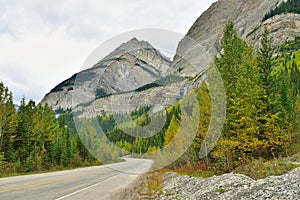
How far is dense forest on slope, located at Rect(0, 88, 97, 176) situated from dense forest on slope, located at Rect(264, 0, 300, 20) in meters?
179

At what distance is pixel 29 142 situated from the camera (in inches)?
1334

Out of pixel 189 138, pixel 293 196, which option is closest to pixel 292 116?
pixel 189 138

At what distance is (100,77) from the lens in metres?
16.8

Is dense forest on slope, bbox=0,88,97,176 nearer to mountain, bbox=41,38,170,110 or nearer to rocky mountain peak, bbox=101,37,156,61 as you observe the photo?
mountain, bbox=41,38,170,110

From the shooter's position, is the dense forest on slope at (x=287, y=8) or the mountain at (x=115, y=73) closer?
the mountain at (x=115, y=73)

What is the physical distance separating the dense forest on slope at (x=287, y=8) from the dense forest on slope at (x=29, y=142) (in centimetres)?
17865

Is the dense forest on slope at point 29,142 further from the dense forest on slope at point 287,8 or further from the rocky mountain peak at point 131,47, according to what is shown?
the dense forest on slope at point 287,8

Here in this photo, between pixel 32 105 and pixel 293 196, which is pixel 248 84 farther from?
pixel 32 105

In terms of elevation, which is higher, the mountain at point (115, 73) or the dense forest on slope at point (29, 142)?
the mountain at point (115, 73)

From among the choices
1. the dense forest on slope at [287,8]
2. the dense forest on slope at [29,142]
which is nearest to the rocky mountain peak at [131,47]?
the dense forest on slope at [29,142]

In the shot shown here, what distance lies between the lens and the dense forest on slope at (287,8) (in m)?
173

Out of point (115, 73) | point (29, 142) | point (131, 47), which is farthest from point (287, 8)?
point (115, 73)

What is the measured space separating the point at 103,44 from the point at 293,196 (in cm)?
1220

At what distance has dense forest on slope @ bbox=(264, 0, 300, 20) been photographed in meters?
173
